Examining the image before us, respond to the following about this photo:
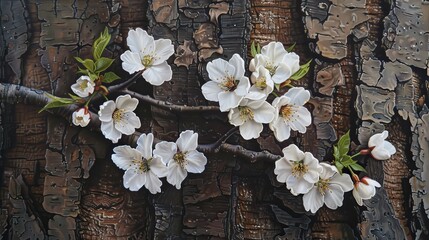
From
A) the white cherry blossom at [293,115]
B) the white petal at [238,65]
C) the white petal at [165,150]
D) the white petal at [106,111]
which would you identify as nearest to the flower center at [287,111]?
the white cherry blossom at [293,115]

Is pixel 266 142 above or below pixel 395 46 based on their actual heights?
below

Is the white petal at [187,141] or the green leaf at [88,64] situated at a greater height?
the green leaf at [88,64]

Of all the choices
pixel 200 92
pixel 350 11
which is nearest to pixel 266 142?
→ pixel 200 92

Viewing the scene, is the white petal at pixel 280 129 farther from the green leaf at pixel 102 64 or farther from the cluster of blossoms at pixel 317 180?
the green leaf at pixel 102 64

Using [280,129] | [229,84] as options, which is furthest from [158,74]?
[280,129]

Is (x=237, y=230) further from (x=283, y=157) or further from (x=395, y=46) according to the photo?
(x=395, y=46)

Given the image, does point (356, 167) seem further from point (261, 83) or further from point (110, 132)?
point (110, 132)

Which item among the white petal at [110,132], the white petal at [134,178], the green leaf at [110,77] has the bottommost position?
the white petal at [134,178]

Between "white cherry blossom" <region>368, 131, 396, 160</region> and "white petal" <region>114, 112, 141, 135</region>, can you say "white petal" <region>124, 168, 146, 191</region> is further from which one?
"white cherry blossom" <region>368, 131, 396, 160</region>
